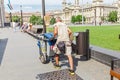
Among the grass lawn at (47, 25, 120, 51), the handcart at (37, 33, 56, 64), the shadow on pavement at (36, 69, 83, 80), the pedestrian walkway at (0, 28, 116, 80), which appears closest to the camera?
the shadow on pavement at (36, 69, 83, 80)

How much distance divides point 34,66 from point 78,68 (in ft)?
5.54

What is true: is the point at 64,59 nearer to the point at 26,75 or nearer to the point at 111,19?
the point at 26,75

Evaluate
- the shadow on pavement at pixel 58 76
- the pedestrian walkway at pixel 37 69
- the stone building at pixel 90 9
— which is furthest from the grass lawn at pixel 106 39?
the stone building at pixel 90 9

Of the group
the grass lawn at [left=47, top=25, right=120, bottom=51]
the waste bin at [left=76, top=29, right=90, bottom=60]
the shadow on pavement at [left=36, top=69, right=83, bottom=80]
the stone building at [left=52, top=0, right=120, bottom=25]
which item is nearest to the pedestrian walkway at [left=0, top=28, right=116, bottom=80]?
the shadow on pavement at [left=36, top=69, right=83, bottom=80]

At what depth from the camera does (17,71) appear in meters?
7.29

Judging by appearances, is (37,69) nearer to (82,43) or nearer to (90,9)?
(82,43)

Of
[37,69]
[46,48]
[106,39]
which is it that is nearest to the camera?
[37,69]

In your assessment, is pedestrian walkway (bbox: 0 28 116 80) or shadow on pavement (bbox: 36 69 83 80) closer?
shadow on pavement (bbox: 36 69 83 80)

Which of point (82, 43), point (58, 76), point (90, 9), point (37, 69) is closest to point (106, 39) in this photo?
point (82, 43)

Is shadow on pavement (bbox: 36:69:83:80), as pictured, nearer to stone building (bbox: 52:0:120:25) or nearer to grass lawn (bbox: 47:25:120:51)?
grass lawn (bbox: 47:25:120:51)

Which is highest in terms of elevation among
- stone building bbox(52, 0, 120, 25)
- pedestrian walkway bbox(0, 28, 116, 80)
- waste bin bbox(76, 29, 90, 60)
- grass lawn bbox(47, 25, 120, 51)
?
stone building bbox(52, 0, 120, 25)

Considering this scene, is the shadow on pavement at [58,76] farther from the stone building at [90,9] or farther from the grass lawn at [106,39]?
the stone building at [90,9]

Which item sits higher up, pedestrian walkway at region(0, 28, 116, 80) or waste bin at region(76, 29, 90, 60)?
waste bin at region(76, 29, 90, 60)

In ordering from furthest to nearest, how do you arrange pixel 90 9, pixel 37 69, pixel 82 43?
pixel 90 9
pixel 82 43
pixel 37 69
